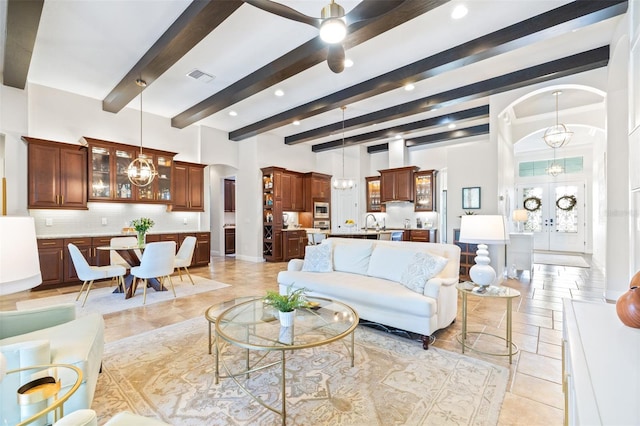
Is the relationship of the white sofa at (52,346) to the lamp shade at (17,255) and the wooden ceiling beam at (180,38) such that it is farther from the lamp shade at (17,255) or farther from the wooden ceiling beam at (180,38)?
the wooden ceiling beam at (180,38)

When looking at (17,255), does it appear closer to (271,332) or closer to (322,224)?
(271,332)

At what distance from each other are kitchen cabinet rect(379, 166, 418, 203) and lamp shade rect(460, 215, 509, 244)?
5.85 meters

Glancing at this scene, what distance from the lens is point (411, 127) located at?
7410 mm

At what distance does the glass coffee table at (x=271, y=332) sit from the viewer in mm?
1859

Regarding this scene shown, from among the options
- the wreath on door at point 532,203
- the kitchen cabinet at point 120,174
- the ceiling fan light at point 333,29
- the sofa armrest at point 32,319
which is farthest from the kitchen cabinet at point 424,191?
the sofa armrest at point 32,319

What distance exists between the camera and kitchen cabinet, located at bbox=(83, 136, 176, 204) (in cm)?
561

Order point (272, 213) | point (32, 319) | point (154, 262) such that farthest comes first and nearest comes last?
point (272, 213), point (154, 262), point (32, 319)

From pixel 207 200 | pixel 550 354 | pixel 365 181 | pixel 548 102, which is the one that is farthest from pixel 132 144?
pixel 548 102

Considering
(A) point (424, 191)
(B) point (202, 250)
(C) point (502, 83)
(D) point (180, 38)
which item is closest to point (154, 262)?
(B) point (202, 250)

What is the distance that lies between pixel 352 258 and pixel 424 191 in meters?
5.58

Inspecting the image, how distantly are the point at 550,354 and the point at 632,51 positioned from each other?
2.56 m

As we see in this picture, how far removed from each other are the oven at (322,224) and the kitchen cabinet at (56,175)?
5836 millimetres

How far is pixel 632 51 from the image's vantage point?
2.21 metres

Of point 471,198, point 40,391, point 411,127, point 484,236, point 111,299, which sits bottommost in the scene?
point 111,299
